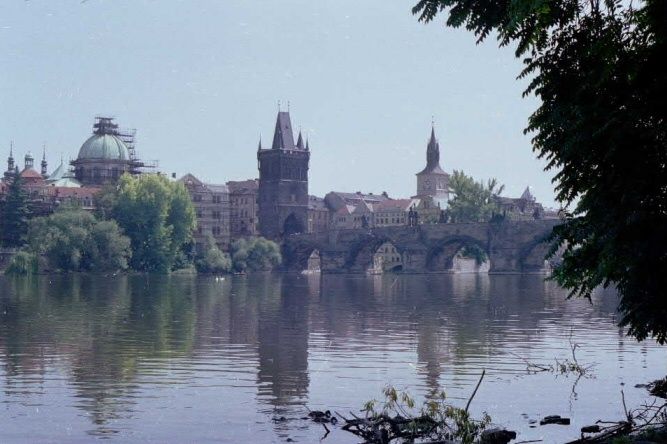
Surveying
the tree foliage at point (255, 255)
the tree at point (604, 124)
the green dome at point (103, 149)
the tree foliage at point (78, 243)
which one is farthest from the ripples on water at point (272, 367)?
the green dome at point (103, 149)

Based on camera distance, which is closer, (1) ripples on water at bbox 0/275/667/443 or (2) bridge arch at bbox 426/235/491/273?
(1) ripples on water at bbox 0/275/667/443

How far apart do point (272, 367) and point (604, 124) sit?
17.0m

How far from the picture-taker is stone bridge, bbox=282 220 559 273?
14612 cm

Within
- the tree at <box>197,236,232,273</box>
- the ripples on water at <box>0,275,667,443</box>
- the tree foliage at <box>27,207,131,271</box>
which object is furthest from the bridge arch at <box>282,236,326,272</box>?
the ripples on water at <box>0,275,667,443</box>

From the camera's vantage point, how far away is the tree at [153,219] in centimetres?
13125

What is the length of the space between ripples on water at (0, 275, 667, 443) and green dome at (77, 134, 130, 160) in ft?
432

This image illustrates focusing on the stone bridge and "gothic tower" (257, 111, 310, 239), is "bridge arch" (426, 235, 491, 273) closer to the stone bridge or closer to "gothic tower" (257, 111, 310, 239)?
the stone bridge

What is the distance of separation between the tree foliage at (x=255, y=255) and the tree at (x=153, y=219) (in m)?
20.4

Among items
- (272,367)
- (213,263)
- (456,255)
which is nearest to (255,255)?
(213,263)

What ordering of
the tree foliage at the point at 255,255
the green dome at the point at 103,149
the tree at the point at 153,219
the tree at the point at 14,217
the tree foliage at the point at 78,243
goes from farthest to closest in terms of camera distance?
the green dome at the point at 103,149 < the tree foliage at the point at 255,255 < the tree at the point at 14,217 < the tree at the point at 153,219 < the tree foliage at the point at 78,243

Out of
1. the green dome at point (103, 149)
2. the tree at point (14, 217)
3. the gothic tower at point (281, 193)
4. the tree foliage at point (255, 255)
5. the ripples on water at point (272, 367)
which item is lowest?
the ripples on water at point (272, 367)

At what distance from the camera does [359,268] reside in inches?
6649

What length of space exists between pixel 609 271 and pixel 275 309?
44.6 metres

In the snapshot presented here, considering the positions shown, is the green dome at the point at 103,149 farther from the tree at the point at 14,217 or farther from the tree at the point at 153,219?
the tree at the point at 153,219
